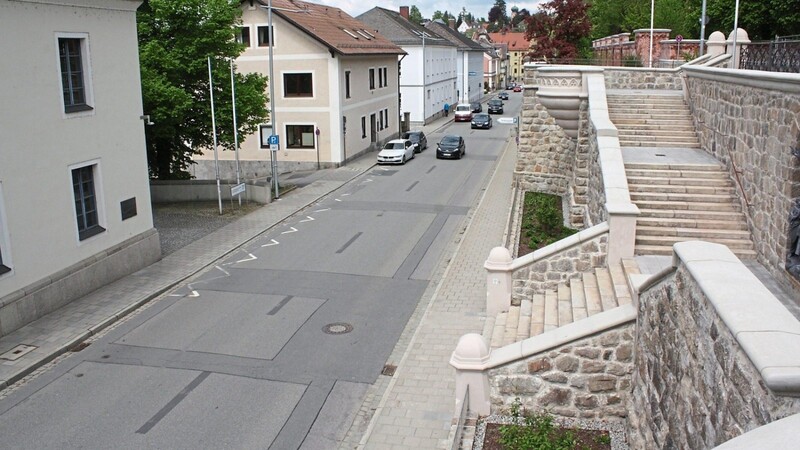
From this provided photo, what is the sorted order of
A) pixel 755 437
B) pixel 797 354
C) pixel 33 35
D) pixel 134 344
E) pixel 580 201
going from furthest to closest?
pixel 580 201 < pixel 33 35 < pixel 134 344 < pixel 797 354 < pixel 755 437

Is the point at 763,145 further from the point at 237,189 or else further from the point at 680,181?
the point at 237,189

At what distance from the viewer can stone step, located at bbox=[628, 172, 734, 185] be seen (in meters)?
13.2

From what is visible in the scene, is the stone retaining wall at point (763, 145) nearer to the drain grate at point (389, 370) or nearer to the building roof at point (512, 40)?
the drain grate at point (389, 370)

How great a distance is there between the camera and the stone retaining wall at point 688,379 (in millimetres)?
5109

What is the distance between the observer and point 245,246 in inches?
842

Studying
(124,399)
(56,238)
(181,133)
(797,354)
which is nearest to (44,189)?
(56,238)

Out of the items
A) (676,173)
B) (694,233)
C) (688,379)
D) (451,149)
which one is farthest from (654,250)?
(451,149)

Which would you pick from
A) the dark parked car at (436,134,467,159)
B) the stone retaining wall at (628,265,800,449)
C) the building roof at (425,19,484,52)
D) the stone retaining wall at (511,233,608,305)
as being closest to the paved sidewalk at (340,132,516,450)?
the stone retaining wall at (511,233,608,305)

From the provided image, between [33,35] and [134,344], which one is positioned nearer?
[134,344]

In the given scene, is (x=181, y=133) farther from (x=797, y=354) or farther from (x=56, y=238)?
(x=797, y=354)

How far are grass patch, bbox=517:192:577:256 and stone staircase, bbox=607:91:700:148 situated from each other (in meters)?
3.26

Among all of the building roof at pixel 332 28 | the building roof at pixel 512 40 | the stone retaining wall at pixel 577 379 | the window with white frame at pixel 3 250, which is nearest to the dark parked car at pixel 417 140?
the building roof at pixel 332 28

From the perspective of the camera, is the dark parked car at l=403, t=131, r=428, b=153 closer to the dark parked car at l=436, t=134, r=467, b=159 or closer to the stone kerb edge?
the dark parked car at l=436, t=134, r=467, b=159

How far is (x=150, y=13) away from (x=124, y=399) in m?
19.1
